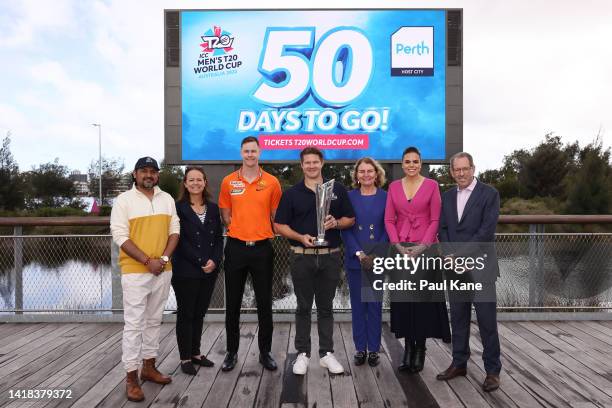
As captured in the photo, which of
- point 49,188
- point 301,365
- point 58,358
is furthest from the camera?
point 49,188

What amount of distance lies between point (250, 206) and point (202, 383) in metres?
1.39

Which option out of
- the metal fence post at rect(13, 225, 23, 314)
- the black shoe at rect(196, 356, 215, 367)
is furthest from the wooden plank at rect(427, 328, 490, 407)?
the metal fence post at rect(13, 225, 23, 314)

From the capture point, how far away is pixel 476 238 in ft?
10.5

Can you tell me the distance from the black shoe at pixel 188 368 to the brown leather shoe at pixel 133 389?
1.52 ft

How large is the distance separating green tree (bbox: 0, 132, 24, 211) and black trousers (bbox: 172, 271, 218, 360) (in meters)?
32.3

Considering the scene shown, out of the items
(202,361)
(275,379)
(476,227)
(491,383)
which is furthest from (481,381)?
(202,361)

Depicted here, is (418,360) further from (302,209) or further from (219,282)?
(219,282)

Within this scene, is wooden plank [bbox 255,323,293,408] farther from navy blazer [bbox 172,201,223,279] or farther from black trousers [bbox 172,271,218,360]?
navy blazer [bbox 172,201,223,279]

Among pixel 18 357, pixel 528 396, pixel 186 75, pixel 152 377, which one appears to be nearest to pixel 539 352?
pixel 528 396

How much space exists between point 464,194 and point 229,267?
192 centimetres

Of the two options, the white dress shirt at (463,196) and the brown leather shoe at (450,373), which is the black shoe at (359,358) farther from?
the white dress shirt at (463,196)

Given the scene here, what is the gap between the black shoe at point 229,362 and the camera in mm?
3543

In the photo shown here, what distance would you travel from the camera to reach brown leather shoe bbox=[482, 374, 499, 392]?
10.4ft

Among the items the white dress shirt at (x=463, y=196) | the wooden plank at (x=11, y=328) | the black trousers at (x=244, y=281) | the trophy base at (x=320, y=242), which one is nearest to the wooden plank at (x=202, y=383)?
the black trousers at (x=244, y=281)
